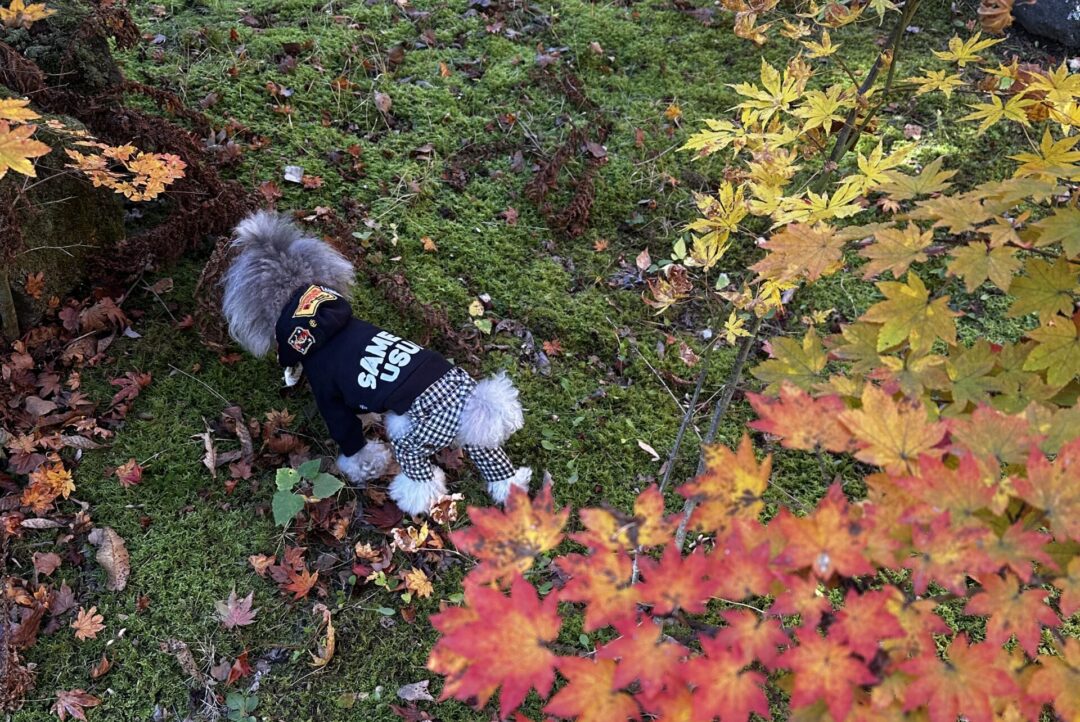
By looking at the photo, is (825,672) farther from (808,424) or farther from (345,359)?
(345,359)

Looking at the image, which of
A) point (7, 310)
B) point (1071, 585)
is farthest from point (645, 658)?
point (7, 310)

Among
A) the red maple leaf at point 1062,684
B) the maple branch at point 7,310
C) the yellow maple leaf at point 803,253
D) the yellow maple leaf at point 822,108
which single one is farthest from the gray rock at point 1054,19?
the maple branch at point 7,310

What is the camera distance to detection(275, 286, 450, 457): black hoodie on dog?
3.20m

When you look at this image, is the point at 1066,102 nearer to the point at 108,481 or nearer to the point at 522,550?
the point at 522,550

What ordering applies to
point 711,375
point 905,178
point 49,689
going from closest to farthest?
point 905,178 < point 49,689 < point 711,375

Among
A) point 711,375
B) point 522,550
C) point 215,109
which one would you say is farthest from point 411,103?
point 522,550

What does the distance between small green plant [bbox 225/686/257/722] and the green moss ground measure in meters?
0.05

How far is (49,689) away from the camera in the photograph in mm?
2805

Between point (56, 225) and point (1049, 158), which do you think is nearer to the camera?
point (1049, 158)

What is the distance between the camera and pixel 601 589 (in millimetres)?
1429

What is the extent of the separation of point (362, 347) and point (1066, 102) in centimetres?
289

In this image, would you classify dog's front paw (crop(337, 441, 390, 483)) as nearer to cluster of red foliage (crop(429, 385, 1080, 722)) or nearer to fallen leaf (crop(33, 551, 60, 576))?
fallen leaf (crop(33, 551, 60, 576))

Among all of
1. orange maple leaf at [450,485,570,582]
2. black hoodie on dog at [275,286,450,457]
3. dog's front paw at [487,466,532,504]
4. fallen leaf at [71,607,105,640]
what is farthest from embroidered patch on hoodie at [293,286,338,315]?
orange maple leaf at [450,485,570,582]

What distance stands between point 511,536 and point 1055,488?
1.13 m
